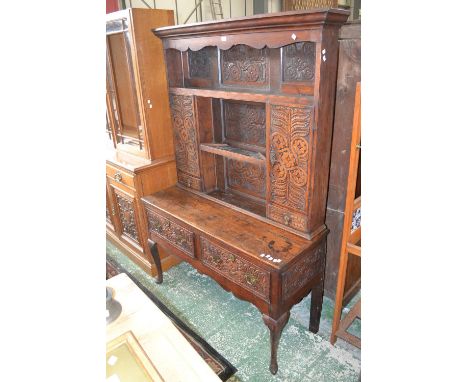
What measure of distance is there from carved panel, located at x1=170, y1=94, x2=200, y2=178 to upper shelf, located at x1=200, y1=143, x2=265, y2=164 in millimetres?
115

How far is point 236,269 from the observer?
5.93ft

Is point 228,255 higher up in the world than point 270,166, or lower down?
lower down

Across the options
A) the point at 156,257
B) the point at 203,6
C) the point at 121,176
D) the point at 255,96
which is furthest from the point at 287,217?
the point at 203,6

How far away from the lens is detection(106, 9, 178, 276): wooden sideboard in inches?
87.5

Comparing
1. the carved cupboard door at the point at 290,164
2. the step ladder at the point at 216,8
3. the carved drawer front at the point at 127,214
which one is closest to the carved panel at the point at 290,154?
the carved cupboard door at the point at 290,164

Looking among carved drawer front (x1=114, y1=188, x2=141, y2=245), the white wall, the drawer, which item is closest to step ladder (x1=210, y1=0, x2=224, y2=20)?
the white wall

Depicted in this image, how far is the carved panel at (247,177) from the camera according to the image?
88.9 inches

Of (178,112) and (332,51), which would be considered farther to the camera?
(178,112)

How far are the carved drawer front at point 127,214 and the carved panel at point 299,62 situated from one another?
61.1 inches
